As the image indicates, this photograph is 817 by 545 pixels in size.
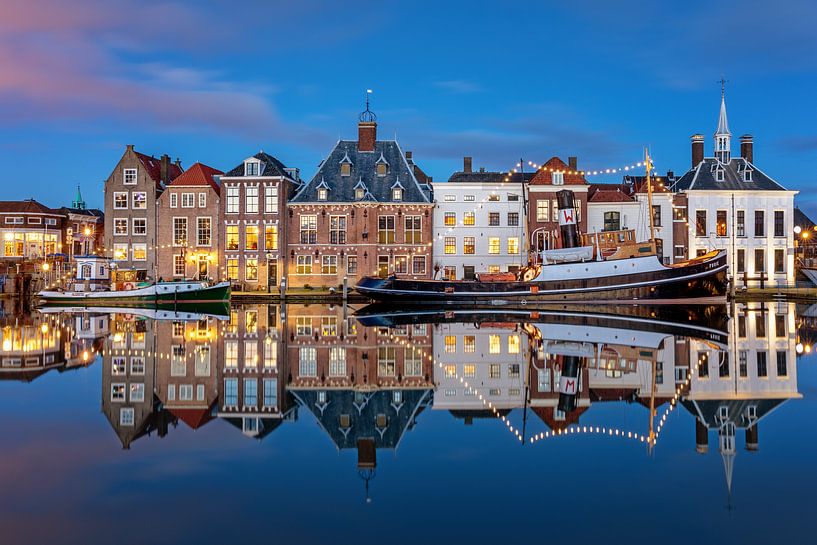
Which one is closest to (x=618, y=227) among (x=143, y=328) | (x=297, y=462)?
(x=143, y=328)

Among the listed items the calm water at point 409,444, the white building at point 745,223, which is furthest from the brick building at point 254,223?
the calm water at point 409,444

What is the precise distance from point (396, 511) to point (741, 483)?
4123 millimetres

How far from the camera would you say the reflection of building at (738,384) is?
Answer: 1047cm

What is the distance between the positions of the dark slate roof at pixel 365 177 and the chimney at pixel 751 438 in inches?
1789

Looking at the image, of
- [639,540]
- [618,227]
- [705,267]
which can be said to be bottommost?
[639,540]

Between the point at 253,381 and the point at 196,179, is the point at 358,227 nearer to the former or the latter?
the point at 196,179

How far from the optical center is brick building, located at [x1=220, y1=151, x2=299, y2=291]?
55688mm

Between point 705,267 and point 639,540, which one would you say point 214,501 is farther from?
point 705,267

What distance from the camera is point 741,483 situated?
8109 millimetres

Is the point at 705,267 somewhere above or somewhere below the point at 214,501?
above

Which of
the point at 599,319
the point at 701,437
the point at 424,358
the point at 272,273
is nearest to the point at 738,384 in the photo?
the point at 701,437

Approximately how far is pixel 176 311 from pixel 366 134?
2377cm

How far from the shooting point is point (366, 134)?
57625mm

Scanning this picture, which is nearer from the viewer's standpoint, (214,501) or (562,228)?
(214,501)
